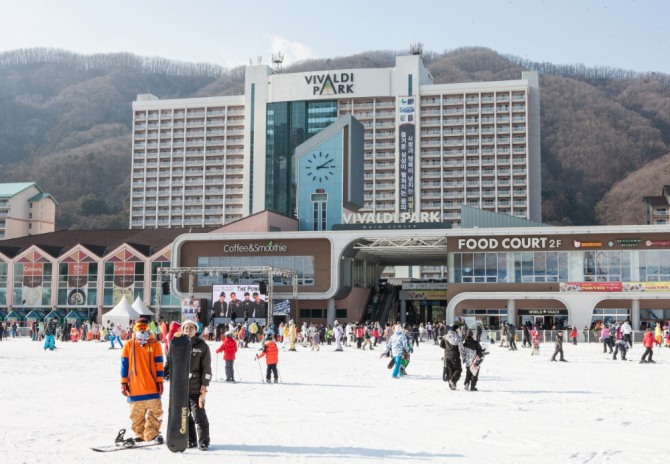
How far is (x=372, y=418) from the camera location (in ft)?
39.4

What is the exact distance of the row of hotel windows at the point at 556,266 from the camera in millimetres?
49188

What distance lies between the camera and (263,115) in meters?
108

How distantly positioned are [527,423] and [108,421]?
6288 mm

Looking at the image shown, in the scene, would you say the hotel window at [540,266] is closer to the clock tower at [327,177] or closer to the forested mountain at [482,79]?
the clock tower at [327,177]

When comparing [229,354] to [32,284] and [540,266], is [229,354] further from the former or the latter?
[32,284]

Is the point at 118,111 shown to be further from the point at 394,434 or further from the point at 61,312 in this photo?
the point at 394,434

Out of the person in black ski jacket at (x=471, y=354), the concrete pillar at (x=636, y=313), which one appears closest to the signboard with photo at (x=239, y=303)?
the concrete pillar at (x=636, y=313)

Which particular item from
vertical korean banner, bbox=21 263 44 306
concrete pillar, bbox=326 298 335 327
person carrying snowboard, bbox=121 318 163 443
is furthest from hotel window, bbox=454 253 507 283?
person carrying snowboard, bbox=121 318 163 443

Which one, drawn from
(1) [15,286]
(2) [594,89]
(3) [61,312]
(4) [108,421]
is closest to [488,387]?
(4) [108,421]

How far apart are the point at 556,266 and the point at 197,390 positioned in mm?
44366

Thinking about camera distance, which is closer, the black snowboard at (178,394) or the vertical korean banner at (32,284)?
the black snowboard at (178,394)

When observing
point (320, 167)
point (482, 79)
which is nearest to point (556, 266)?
point (320, 167)

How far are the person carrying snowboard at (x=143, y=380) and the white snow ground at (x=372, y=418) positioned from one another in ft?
1.29

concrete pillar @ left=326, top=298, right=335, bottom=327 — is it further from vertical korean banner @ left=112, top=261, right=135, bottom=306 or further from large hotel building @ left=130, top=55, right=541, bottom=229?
large hotel building @ left=130, top=55, right=541, bottom=229
